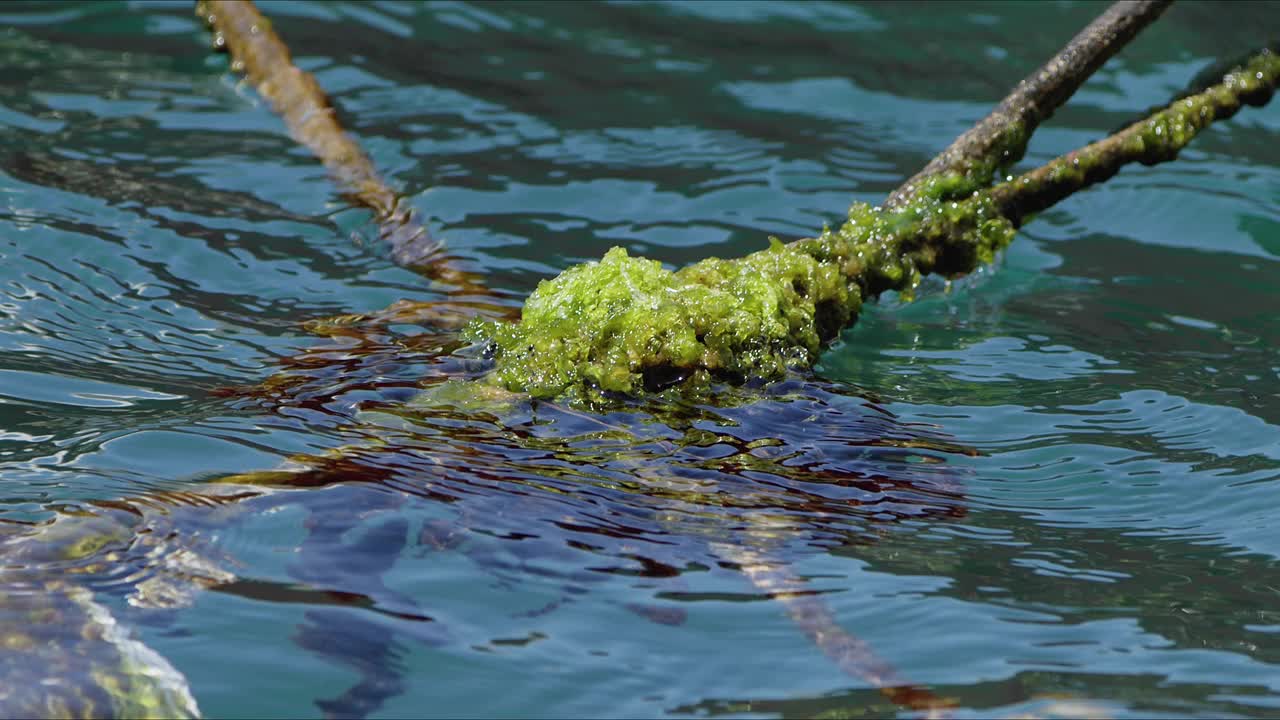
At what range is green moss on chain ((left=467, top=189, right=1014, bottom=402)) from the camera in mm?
3619

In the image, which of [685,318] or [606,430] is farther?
[685,318]

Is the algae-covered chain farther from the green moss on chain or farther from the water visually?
the water

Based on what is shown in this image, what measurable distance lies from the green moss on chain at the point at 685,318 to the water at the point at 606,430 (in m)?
0.13

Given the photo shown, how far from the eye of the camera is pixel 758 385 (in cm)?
377

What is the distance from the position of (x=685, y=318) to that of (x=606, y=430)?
437mm

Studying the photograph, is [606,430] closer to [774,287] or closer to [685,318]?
[685,318]

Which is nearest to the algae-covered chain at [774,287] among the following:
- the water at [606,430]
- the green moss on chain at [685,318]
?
the green moss on chain at [685,318]

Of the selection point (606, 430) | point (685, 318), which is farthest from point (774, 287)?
point (606, 430)

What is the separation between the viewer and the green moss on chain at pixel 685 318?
3.62m

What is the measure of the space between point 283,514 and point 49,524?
0.49 m

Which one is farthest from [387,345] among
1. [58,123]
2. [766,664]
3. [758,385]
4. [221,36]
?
[221,36]

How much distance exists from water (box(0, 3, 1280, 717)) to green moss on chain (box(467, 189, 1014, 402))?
0.13 metres

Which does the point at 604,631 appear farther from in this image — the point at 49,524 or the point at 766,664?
the point at 49,524

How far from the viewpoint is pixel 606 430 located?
3.45 meters
